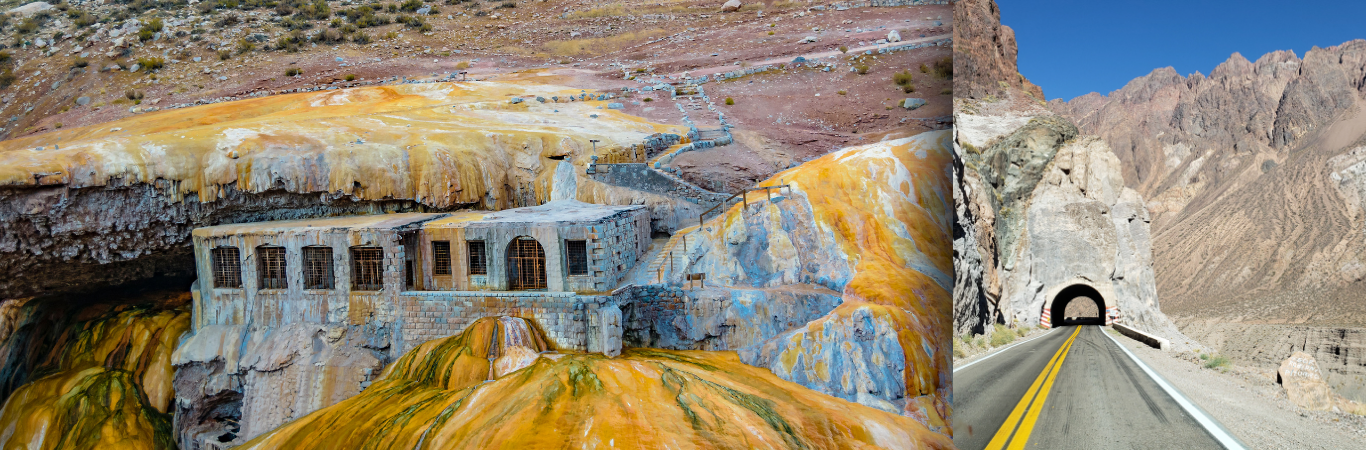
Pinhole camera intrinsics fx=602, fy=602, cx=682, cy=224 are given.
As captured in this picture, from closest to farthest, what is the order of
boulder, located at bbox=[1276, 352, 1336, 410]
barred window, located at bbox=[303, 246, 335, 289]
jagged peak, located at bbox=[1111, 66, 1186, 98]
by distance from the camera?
boulder, located at bbox=[1276, 352, 1336, 410] < barred window, located at bbox=[303, 246, 335, 289] < jagged peak, located at bbox=[1111, 66, 1186, 98]

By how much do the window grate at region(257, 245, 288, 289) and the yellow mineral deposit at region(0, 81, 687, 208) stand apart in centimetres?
63

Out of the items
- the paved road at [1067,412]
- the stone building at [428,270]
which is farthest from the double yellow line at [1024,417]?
the stone building at [428,270]

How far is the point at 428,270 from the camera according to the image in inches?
207

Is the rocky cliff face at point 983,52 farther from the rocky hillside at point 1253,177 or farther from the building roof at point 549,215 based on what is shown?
the rocky hillside at point 1253,177

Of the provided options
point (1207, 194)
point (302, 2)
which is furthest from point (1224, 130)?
point (302, 2)

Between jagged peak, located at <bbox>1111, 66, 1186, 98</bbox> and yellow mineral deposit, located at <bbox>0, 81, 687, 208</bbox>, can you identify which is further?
jagged peak, located at <bbox>1111, 66, 1186, 98</bbox>

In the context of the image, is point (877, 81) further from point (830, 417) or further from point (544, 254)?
point (544, 254)

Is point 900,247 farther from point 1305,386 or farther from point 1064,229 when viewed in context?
point 1064,229

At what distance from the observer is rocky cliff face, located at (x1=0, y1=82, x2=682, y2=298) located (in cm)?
547

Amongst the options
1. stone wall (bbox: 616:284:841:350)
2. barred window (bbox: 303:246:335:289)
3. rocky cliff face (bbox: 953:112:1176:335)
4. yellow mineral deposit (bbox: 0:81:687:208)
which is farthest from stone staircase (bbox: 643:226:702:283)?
rocky cliff face (bbox: 953:112:1176:335)

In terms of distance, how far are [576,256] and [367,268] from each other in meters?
2.04

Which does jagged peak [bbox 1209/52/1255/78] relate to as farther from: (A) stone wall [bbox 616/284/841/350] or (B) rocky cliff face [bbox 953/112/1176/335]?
(A) stone wall [bbox 616/284/841/350]

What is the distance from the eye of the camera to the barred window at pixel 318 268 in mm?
5496

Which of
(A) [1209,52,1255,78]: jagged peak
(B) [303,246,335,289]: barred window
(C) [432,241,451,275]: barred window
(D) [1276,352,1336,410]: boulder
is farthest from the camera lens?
(A) [1209,52,1255,78]: jagged peak
